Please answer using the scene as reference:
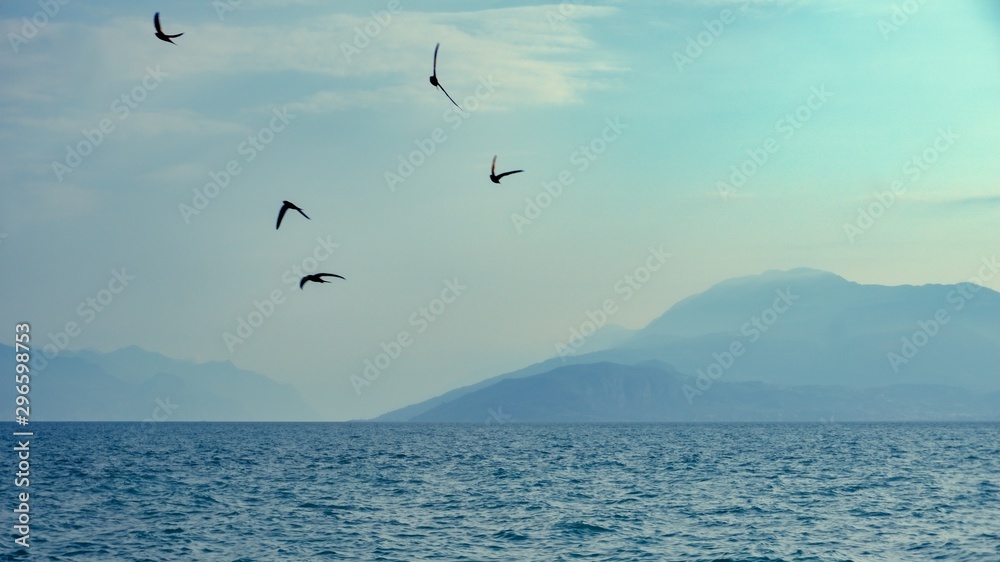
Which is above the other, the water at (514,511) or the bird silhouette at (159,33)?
the bird silhouette at (159,33)

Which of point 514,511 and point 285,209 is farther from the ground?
point 285,209

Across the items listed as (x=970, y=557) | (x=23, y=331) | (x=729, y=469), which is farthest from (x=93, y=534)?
(x=729, y=469)

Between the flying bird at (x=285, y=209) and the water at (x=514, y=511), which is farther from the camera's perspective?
the water at (x=514, y=511)

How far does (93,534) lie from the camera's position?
37.5m

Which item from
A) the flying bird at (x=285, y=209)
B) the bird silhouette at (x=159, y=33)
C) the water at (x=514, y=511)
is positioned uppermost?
the bird silhouette at (x=159, y=33)

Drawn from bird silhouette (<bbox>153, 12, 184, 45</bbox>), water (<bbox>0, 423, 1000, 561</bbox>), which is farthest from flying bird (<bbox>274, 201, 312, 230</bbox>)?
water (<bbox>0, 423, 1000, 561</bbox>)

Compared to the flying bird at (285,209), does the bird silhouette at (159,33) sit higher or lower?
higher

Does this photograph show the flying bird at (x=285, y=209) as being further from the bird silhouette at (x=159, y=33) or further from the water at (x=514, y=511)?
the water at (x=514, y=511)

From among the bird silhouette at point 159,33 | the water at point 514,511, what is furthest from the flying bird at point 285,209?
the water at point 514,511

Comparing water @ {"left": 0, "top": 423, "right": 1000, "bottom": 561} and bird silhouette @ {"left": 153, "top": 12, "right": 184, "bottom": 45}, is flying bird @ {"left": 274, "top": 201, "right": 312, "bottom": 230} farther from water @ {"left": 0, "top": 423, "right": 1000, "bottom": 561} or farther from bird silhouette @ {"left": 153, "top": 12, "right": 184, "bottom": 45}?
water @ {"left": 0, "top": 423, "right": 1000, "bottom": 561}

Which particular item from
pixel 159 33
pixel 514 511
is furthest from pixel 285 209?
pixel 514 511

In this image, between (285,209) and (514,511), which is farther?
(514,511)

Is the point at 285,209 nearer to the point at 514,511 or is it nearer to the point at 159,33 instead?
the point at 159,33

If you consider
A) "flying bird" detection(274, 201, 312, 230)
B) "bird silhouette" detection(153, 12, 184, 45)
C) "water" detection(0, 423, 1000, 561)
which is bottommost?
"water" detection(0, 423, 1000, 561)
